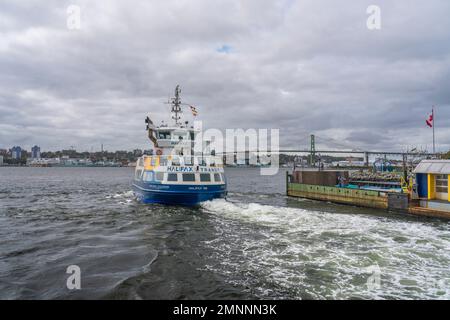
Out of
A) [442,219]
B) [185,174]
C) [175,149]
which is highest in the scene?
[175,149]

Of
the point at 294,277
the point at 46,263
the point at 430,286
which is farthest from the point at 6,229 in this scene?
the point at 430,286

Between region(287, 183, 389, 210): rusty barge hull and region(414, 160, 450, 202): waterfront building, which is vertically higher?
region(414, 160, 450, 202): waterfront building

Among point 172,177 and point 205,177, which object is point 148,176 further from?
point 205,177

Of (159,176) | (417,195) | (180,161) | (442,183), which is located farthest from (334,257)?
(417,195)

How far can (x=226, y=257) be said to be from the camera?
11070 mm

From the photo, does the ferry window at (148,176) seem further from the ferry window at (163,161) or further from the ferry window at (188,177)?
the ferry window at (188,177)

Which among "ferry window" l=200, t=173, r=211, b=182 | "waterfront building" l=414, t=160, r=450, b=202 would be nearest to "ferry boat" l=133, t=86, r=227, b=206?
"ferry window" l=200, t=173, r=211, b=182

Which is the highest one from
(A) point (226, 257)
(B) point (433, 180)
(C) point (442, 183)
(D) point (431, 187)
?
(B) point (433, 180)

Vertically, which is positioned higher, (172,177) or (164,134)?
(164,134)

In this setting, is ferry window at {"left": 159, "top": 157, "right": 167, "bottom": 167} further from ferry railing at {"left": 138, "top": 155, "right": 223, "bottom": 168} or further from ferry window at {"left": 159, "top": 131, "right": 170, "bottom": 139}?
ferry window at {"left": 159, "top": 131, "right": 170, "bottom": 139}

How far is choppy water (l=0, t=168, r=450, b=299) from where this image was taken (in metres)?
8.22

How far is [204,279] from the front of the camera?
897cm
